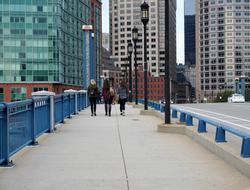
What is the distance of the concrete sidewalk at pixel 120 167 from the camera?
23.4ft

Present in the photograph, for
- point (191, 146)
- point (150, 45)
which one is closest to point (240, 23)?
point (150, 45)

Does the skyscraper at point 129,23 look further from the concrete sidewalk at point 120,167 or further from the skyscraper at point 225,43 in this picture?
the concrete sidewalk at point 120,167

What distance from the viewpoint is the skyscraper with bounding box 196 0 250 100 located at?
7229 inches

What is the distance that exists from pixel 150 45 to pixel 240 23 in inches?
3272

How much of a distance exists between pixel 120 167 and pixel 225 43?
601 ft

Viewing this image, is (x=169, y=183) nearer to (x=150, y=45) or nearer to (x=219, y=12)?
(x=150, y=45)

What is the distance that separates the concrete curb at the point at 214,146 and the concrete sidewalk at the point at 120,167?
120 millimetres

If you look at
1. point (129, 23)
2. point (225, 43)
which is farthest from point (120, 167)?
point (225, 43)

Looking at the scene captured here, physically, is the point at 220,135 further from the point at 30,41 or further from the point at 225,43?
the point at 225,43

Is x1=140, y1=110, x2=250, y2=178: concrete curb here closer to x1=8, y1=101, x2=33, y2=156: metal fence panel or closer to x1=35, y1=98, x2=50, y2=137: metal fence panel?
x1=35, y1=98, x2=50, y2=137: metal fence panel

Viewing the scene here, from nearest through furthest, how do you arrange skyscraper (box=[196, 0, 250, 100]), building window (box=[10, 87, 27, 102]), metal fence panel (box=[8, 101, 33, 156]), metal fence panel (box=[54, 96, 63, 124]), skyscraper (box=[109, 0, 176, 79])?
metal fence panel (box=[8, 101, 33, 156]) < metal fence panel (box=[54, 96, 63, 124]) < building window (box=[10, 87, 27, 102]) < skyscraper (box=[109, 0, 176, 79]) < skyscraper (box=[196, 0, 250, 100])

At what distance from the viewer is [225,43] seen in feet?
611

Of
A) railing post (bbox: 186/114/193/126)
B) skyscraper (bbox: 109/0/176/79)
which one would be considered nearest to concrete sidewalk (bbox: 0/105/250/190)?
railing post (bbox: 186/114/193/126)

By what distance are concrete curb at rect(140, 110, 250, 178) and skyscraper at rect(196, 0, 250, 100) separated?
558 ft
